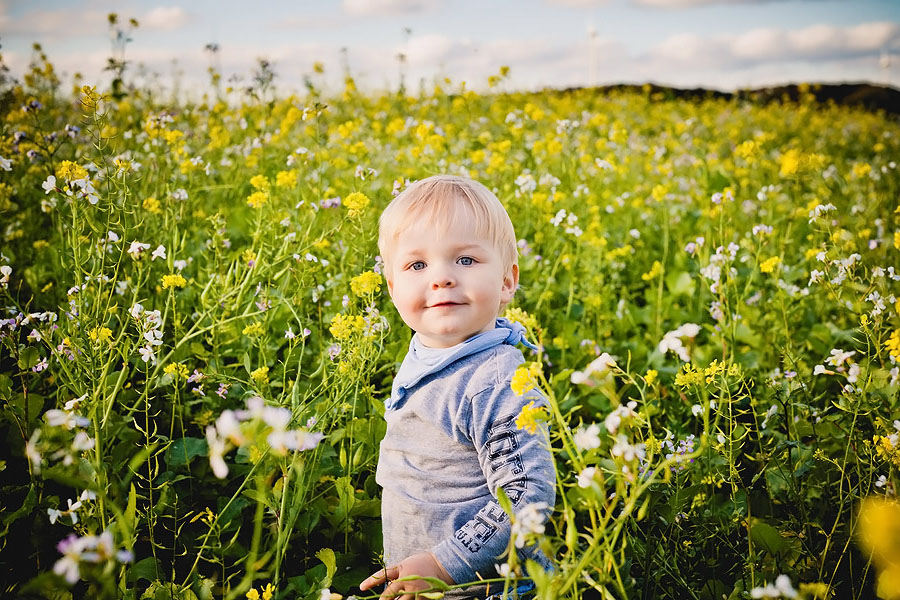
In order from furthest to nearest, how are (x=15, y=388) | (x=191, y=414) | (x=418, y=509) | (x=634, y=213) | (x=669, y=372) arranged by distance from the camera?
(x=634, y=213) → (x=669, y=372) → (x=191, y=414) → (x=15, y=388) → (x=418, y=509)

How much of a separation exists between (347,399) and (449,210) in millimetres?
781

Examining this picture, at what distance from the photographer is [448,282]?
1.43 meters

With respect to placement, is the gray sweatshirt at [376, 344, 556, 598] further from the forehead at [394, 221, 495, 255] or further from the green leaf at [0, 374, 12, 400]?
the green leaf at [0, 374, 12, 400]

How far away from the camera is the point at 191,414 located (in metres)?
2.11

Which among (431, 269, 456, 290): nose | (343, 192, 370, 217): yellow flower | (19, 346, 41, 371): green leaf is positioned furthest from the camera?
(343, 192, 370, 217): yellow flower

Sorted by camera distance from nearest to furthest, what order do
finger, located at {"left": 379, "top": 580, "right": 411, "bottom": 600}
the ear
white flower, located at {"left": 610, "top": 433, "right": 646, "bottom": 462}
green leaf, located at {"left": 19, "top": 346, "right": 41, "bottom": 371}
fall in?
white flower, located at {"left": 610, "top": 433, "right": 646, "bottom": 462} < finger, located at {"left": 379, "top": 580, "right": 411, "bottom": 600} < the ear < green leaf, located at {"left": 19, "top": 346, "right": 41, "bottom": 371}

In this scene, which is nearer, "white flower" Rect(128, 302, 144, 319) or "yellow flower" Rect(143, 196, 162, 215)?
"white flower" Rect(128, 302, 144, 319)

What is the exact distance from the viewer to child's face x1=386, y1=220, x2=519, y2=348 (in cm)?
144

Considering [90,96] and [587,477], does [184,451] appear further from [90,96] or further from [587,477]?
[587,477]

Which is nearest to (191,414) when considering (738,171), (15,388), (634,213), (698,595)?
(15,388)

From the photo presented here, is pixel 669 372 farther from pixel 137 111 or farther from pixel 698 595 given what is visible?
pixel 137 111

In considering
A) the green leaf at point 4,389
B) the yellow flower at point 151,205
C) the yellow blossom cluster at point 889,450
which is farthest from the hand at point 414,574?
the yellow flower at point 151,205

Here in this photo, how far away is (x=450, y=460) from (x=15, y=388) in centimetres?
140

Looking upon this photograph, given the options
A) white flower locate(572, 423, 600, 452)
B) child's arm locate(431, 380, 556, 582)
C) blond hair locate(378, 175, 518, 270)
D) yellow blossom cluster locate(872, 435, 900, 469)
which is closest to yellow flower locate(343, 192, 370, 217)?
blond hair locate(378, 175, 518, 270)
